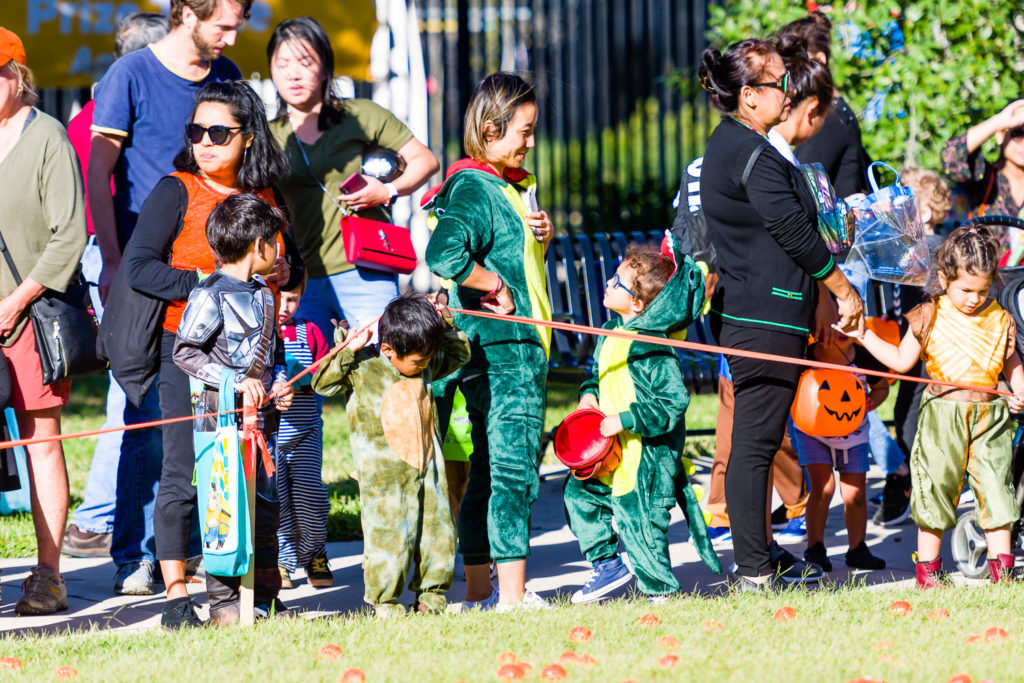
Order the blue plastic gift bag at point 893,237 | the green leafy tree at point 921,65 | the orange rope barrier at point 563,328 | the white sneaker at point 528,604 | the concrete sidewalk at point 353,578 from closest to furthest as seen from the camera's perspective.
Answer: the orange rope barrier at point 563,328, the white sneaker at point 528,604, the concrete sidewalk at point 353,578, the blue plastic gift bag at point 893,237, the green leafy tree at point 921,65

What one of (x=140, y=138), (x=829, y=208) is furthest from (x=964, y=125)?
(x=140, y=138)

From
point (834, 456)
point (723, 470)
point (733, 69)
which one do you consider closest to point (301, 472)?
point (723, 470)

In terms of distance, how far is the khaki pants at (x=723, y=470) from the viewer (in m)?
5.69

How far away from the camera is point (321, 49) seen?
209 inches

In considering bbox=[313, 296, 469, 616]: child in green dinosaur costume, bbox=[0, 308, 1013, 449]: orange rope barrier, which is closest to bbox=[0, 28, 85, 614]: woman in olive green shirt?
bbox=[0, 308, 1013, 449]: orange rope barrier

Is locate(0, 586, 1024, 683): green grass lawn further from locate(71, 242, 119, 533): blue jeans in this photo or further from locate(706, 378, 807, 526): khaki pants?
locate(71, 242, 119, 533): blue jeans

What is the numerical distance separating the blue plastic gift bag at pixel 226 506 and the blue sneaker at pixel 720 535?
2466mm

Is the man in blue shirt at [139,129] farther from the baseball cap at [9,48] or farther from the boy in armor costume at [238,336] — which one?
A: the boy in armor costume at [238,336]

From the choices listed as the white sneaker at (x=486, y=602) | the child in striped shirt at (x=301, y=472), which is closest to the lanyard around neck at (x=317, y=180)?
the child in striped shirt at (x=301, y=472)

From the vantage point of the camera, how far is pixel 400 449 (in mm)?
4285

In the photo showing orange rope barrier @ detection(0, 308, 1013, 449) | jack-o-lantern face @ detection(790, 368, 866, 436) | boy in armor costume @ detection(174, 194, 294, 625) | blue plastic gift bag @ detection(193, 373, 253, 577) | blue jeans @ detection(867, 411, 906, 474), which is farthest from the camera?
blue jeans @ detection(867, 411, 906, 474)

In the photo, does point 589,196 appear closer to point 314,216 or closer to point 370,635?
point 314,216

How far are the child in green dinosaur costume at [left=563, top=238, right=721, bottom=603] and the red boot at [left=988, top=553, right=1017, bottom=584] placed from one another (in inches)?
42.9

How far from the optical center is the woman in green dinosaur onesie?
4426 mm
